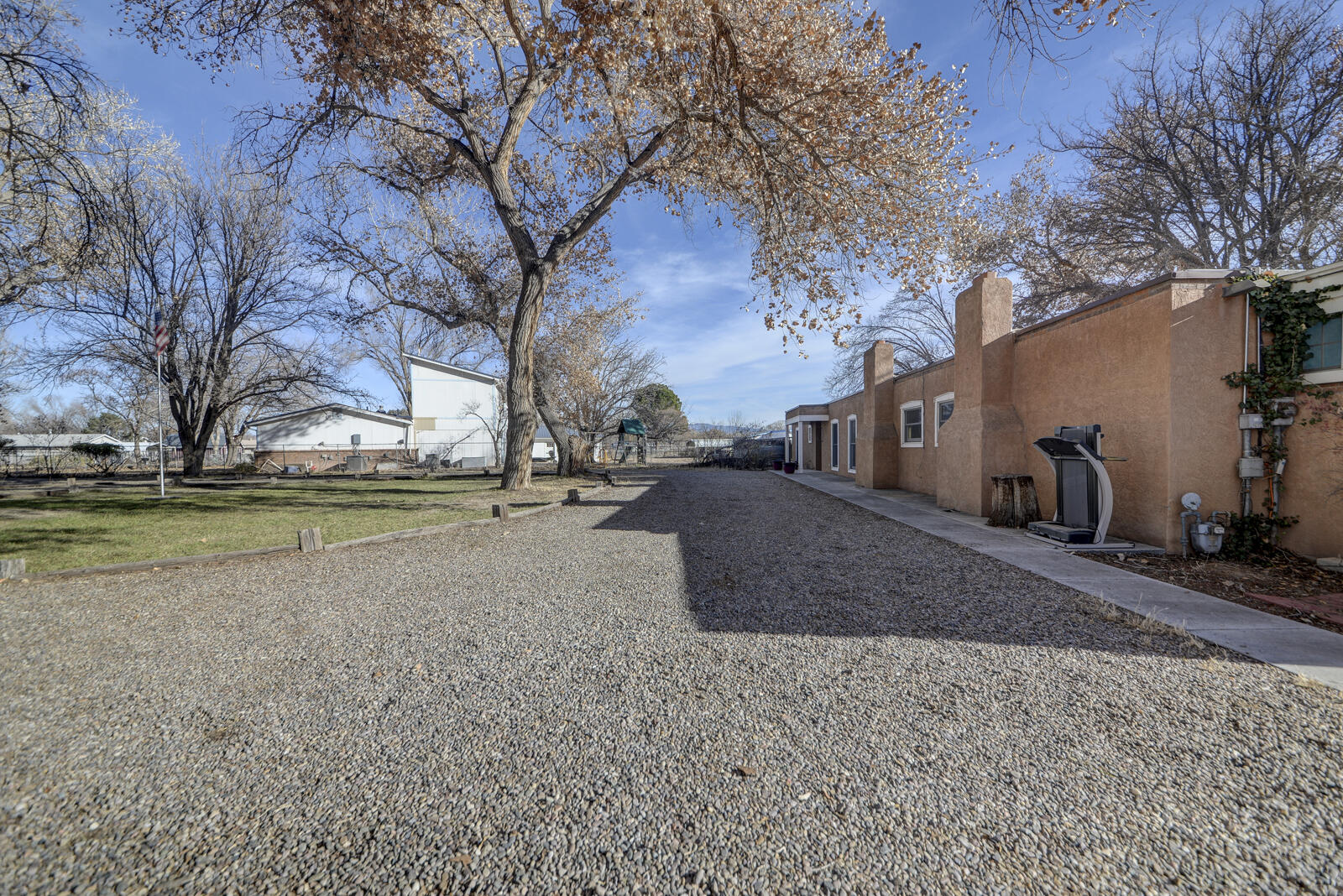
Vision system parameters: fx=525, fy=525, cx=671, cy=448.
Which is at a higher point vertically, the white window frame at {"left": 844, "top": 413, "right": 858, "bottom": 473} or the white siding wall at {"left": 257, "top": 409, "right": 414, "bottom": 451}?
the white siding wall at {"left": 257, "top": 409, "right": 414, "bottom": 451}

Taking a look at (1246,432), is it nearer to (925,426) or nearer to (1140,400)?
(1140,400)

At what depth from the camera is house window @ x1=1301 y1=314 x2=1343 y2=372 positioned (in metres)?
4.84

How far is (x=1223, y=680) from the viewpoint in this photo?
8.96 feet

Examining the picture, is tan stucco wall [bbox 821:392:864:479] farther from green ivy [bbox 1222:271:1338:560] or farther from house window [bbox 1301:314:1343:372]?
house window [bbox 1301:314:1343:372]

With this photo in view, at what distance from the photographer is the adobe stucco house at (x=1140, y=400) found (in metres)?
5.00

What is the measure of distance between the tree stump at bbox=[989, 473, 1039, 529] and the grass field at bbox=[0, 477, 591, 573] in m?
7.65

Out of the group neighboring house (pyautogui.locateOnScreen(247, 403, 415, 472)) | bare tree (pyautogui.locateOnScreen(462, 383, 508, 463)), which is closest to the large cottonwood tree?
bare tree (pyautogui.locateOnScreen(462, 383, 508, 463))

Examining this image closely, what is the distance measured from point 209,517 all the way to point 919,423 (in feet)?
45.3

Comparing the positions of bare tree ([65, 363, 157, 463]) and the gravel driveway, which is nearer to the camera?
the gravel driveway

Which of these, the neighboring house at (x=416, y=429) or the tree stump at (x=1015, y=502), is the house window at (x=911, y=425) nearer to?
the tree stump at (x=1015, y=502)

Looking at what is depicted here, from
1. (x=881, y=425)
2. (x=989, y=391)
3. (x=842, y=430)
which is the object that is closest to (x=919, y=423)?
(x=881, y=425)

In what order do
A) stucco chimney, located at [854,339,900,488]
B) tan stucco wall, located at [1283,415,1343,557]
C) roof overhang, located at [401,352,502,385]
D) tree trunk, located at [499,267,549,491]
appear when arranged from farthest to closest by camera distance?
1. roof overhang, located at [401,352,502,385]
2. stucco chimney, located at [854,339,900,488]
3. tree trunk, located at [499,267,549,491]
4. tan stucco wall, located at [1283,415,1343,557]

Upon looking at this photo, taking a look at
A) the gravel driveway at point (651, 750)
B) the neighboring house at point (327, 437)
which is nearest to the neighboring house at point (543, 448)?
the neighboring house at point (327, 437)

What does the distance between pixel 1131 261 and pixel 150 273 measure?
27.5 metres
